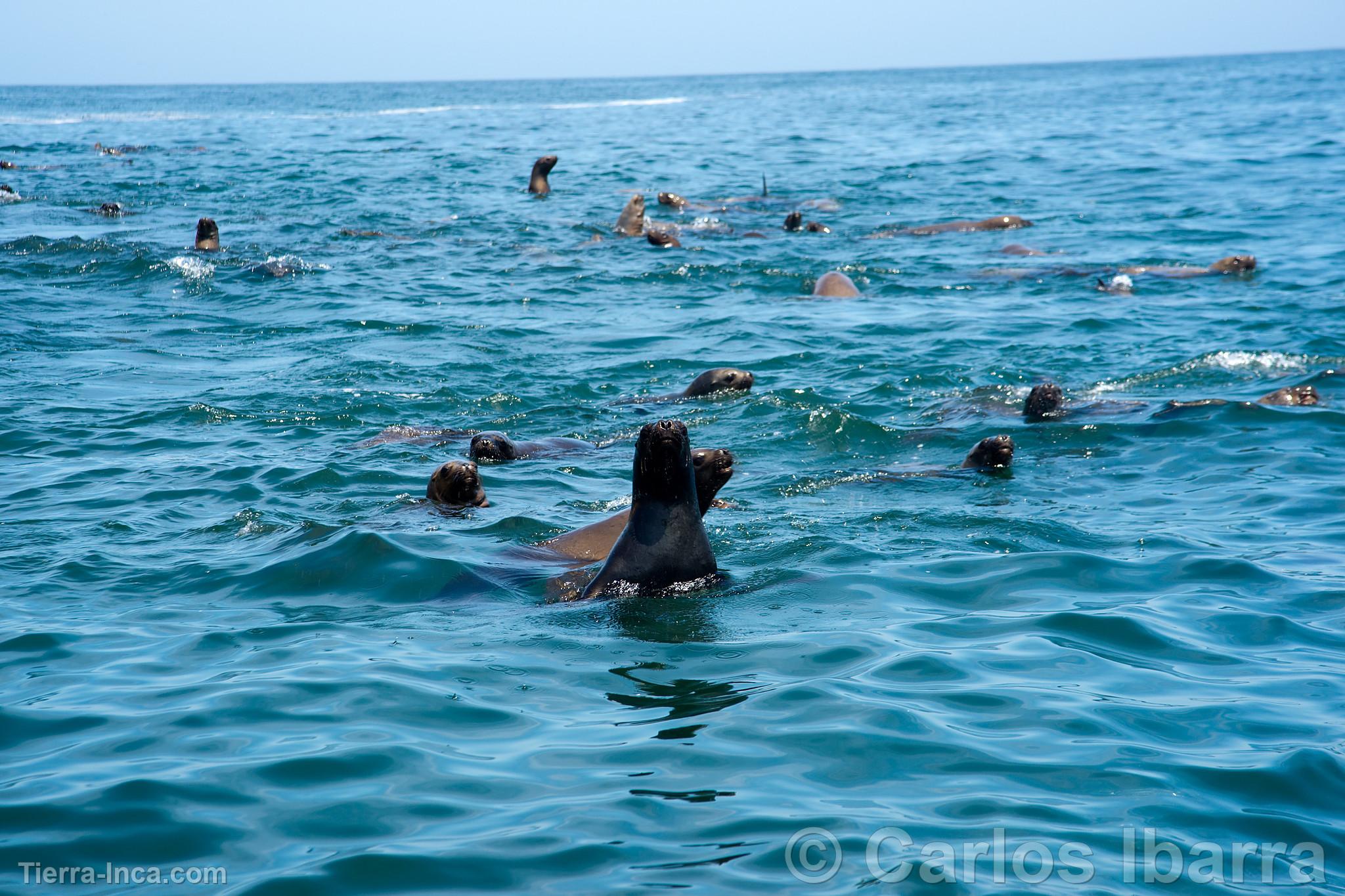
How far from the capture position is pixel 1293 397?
387 inches

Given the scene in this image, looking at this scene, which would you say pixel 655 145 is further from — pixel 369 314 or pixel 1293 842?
pixel 1293 842

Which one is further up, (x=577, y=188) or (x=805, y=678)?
(x=577, y=188)

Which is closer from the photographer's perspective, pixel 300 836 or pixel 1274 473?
pixel 300 836

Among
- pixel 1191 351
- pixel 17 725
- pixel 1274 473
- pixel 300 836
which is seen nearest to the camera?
pixel 300 836

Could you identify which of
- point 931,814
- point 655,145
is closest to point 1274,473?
point 931,814

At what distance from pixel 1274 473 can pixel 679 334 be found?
649cm

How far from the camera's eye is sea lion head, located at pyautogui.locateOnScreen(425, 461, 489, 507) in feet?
25.0

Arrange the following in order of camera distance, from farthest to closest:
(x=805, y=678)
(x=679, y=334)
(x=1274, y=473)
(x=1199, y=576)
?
(x=679, y=334) → (x=1274, y=473) → (x=1199, y=576) → (x=805, y=678)

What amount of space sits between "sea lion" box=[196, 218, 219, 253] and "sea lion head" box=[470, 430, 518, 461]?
9292mm

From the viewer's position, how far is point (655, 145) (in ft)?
122

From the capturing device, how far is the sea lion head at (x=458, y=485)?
7.61 meters

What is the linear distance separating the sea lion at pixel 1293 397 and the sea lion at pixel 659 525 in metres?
→ 5.89

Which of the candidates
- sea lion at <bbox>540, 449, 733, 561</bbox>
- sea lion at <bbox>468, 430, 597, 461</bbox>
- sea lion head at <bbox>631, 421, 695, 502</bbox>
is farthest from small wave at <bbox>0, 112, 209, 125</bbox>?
sea lion head at <bbox>631, 421, 695, 502</bbox>

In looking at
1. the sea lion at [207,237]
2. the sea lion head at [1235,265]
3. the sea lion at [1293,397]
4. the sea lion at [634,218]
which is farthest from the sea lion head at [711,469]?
the sea lion at [634,218]
